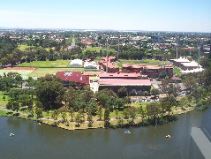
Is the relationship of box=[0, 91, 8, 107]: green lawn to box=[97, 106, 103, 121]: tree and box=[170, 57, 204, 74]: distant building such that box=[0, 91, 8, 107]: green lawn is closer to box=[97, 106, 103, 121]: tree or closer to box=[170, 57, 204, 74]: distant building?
box=[97, 106, 103, 121]: tree

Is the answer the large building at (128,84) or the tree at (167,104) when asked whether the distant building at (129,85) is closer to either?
the large building at (128,84)

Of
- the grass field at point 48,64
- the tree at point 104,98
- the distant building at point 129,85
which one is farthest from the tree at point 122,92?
the grass field at point 48,64

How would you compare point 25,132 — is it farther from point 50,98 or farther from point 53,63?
point 53,63

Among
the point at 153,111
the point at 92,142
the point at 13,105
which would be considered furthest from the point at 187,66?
the point at 92,142

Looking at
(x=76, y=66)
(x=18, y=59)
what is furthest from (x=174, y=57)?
(x=18, y=59)

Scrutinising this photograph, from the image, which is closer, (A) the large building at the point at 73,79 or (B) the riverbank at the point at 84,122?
(B) the riverbank at the point at 84,122

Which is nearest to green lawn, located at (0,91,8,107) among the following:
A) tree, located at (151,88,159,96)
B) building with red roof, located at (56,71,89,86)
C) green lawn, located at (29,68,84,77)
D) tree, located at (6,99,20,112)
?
tree, located at (6,99,20,112)

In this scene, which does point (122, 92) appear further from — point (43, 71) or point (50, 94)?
point (43, 71)
